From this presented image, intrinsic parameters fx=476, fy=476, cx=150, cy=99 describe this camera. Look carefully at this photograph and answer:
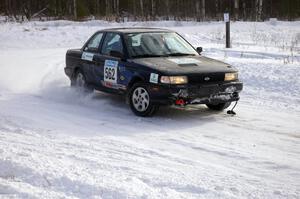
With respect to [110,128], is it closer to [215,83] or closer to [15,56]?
[215,83]

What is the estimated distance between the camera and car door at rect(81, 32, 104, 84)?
30.7 feet

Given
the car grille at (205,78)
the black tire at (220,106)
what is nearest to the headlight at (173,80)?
the car grille at (205,78)

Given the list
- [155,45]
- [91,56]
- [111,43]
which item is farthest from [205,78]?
[91,56]

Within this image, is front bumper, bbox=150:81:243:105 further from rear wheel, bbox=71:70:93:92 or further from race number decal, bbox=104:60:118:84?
rear wheel, bbox=71:70:93:92

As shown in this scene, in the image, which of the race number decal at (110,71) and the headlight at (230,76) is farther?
the race number decal at (110,71)

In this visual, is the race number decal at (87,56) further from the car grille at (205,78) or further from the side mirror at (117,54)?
the car grille at (205,78)

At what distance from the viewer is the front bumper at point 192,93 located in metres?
7.57

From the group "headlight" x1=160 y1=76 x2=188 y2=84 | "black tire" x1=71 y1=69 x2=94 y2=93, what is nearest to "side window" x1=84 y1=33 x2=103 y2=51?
"black tire" x1=71 y1=69 x2=94 y2=93

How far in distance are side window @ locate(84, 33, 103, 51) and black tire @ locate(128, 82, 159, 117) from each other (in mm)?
1713

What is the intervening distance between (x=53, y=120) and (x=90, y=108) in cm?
116

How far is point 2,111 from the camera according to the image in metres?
8.37

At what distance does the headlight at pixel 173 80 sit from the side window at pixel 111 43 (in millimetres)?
1396

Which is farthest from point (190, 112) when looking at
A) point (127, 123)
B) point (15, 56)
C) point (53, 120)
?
point (15, 56)

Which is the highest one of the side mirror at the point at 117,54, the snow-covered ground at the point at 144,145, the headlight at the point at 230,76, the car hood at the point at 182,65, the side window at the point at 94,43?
the side window at the point at 94,43
